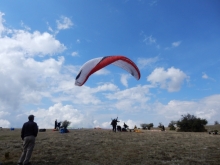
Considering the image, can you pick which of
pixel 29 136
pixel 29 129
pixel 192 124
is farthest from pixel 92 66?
pixel 192 124

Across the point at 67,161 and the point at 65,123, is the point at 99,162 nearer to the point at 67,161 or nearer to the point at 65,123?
the point at 67,161

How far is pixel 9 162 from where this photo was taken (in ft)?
36.3

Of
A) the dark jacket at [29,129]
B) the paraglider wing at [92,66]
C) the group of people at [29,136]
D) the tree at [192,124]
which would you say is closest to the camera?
the group of people at [29,136]

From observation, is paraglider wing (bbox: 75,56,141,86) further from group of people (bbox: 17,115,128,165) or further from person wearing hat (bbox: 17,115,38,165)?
person wearing hat (bbox: 17,115,38,165)

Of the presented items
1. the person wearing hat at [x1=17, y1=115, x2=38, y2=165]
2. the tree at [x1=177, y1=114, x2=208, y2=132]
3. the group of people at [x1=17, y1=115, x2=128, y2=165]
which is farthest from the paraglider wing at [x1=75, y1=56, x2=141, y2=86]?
the tree at [x1=177, y1=114, x2=208, y2=132]

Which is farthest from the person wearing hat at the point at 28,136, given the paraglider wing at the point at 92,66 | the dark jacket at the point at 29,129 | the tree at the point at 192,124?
the tree at the point at 192,124

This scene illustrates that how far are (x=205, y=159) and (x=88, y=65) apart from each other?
9713 millimetres

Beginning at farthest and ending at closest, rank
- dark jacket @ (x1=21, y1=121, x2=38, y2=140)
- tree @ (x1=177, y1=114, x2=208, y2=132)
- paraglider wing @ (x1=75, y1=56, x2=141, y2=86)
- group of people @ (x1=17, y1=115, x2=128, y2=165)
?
tree @ (x1=177, y1=114, x2=208, y2=132), paraglider wing @ (x1=75, y1=56, x2=141, y2=86), dark jacket @ (x1=21, y1=121, x2=38, y2=140), group of people @ (x1=17, y1=115, x2=128, y2=165)

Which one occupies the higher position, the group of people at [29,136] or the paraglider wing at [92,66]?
the paraglider wing at [92,66]

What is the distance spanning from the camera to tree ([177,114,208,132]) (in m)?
41.9

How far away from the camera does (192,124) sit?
42281 mm

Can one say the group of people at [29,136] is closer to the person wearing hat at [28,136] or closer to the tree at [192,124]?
the person wearing hat at [28,136]

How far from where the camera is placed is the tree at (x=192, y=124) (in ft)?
137

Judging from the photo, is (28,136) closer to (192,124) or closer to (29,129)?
(29,129)
